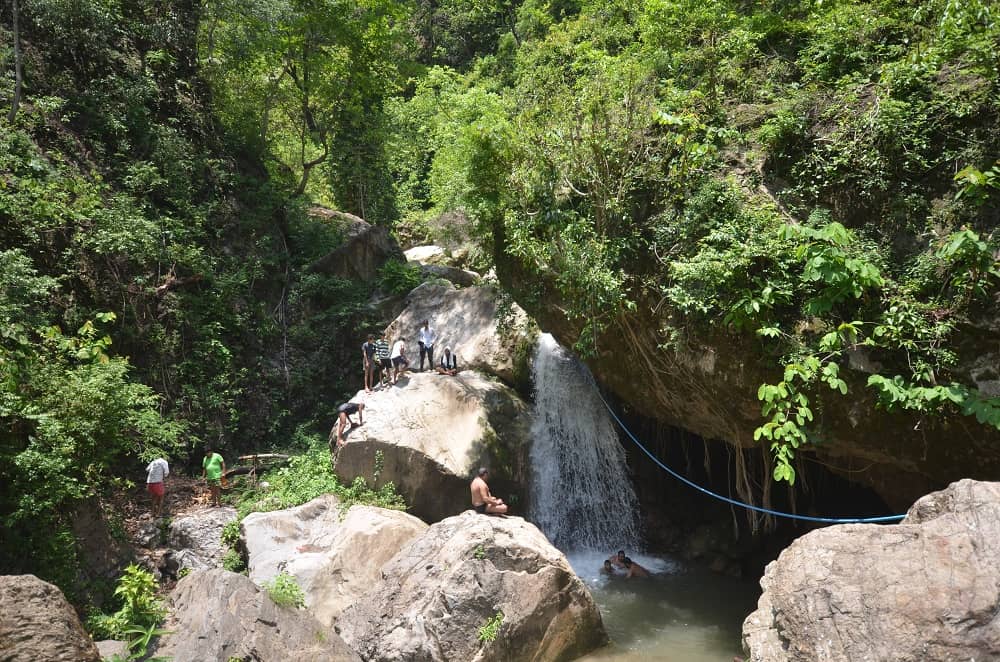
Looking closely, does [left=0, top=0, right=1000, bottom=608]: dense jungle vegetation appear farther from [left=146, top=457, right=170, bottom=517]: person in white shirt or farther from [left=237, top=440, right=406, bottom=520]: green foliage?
[left=237, top=440, right=406, bottom=520]: green foliage

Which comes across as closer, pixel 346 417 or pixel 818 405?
pixel 818 405

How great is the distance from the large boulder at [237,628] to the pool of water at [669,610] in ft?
10.9

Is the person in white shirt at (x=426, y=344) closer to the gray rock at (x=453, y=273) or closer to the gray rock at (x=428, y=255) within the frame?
the gray rock at (x=453, y=273)

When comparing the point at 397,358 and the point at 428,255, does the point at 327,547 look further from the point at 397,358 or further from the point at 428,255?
the point at 428,255

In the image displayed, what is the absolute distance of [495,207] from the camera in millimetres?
10430

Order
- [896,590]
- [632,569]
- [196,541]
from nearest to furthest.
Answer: [896,590] < [196,541] < [632,569]

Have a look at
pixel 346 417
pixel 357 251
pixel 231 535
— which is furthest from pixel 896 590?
pixel 357 251

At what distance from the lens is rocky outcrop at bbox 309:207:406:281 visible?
57.0 feet

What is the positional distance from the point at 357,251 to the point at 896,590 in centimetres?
1542

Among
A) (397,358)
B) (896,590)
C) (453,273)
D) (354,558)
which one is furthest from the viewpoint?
(453,273)

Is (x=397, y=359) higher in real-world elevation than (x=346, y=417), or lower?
higher

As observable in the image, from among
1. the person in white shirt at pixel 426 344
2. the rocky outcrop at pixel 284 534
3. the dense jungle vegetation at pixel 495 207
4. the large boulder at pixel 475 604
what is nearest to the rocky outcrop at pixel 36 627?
the dense jungle vegetation at pixel 495 207

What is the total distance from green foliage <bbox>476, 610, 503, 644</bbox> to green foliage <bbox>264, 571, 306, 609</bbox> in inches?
94.6

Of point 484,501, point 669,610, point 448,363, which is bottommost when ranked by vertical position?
point 669,610
